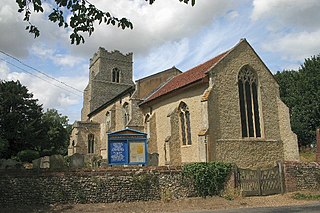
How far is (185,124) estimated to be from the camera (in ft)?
75.0

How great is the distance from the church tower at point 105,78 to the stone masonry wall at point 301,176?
38204 mm

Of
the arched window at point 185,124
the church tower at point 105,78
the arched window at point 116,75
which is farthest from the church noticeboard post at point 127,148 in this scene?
the arched window at point 116,75

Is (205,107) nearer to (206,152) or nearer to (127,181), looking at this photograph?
(206,152)

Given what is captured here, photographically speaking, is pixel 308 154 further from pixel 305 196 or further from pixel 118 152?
pixel 118 152

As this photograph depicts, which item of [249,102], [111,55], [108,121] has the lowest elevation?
[249,102]

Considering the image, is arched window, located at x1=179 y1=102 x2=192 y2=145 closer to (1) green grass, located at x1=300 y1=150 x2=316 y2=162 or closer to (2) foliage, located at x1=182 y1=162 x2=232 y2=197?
(2) foliage, located at x1=182 y1=162 x2=232 y2=197

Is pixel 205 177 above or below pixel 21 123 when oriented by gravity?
below

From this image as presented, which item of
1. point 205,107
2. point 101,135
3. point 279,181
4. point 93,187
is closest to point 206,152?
point 205,107

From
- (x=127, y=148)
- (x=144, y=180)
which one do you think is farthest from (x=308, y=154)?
(x=144, y=180)

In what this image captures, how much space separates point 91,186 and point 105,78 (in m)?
A: 41.1

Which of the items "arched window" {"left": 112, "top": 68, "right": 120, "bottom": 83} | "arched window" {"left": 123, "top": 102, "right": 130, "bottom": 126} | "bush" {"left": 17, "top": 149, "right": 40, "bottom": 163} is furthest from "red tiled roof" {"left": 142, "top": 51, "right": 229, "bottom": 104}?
"arched window" {"left": 112, "top": 68, "right": 120, "bottom": 83}

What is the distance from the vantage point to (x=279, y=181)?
53.5 ft

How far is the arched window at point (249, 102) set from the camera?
21.1m

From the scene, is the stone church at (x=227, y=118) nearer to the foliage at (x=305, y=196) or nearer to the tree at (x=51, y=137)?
the foliage at (x=305, y=196)
